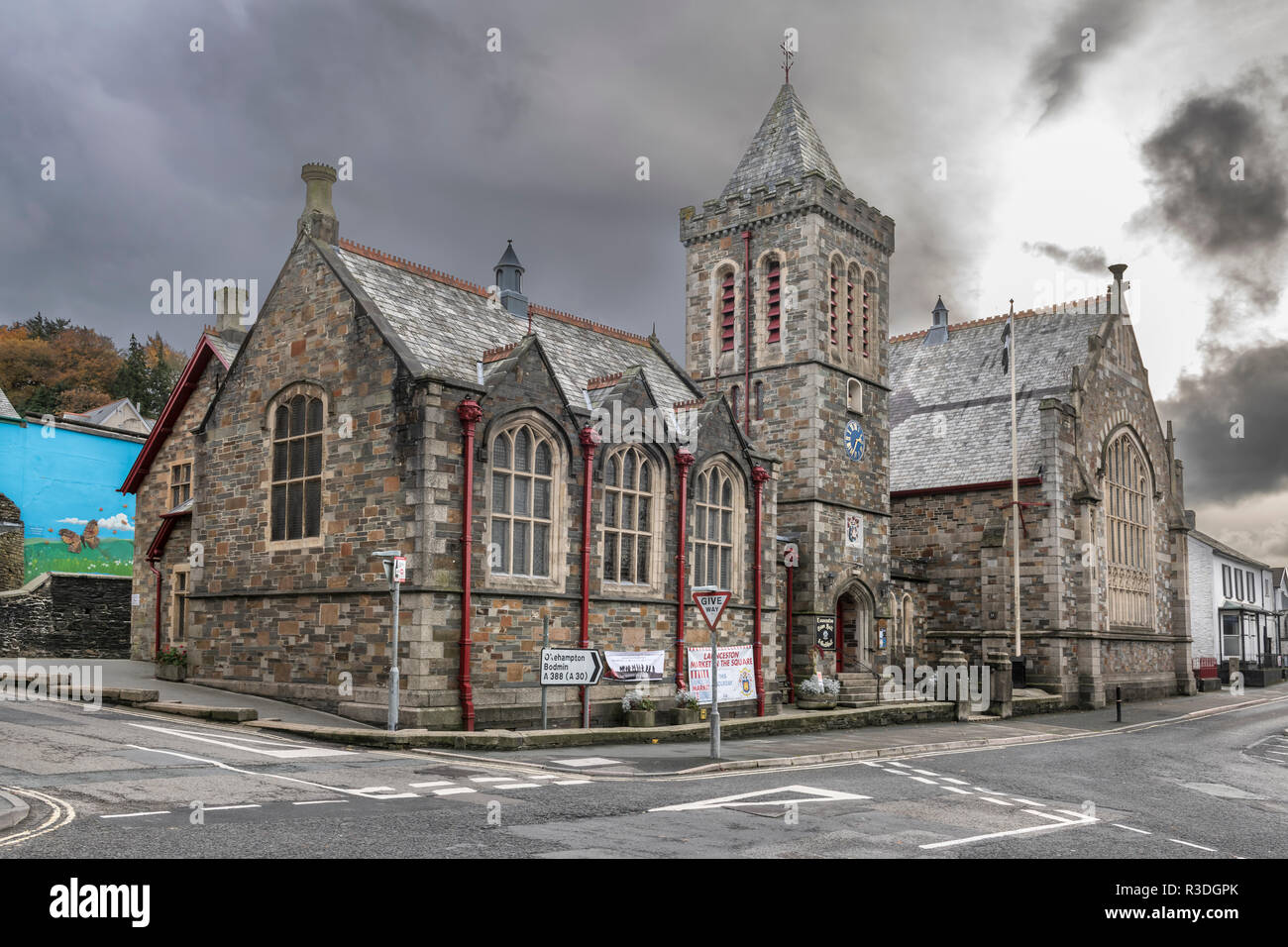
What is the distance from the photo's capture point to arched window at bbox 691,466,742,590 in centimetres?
2681

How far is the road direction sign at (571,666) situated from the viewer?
21.2m

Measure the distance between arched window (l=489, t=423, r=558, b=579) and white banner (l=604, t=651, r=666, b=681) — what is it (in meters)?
2.46

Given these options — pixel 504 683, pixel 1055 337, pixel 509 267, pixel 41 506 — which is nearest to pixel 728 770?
pixel 504 683

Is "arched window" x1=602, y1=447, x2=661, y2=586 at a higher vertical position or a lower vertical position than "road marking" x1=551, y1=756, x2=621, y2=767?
higher

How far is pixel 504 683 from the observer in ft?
70.4

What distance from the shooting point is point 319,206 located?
24672 mm

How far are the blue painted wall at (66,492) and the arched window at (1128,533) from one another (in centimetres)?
3796

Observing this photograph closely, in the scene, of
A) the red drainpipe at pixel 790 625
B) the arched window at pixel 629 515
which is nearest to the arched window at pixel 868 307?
the red drainpipe at pixel 790 625

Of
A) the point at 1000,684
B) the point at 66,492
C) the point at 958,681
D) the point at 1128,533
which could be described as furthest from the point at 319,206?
the point at 1128,533

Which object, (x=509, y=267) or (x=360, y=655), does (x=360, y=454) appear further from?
(x=509, y=267)

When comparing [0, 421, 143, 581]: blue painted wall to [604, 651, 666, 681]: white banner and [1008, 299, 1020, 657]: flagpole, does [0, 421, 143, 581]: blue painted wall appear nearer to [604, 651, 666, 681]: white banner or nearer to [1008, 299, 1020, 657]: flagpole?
[604, 651, 666, 681]: white banner

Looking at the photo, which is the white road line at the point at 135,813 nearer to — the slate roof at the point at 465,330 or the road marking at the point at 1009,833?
the road marking at the point at 1009,833

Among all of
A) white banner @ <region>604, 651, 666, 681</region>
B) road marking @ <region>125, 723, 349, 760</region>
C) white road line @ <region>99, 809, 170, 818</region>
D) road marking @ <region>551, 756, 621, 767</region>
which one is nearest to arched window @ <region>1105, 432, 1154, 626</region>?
white banner @ <region>604, 651, 666, 681</region>

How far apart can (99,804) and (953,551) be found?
33.2m
